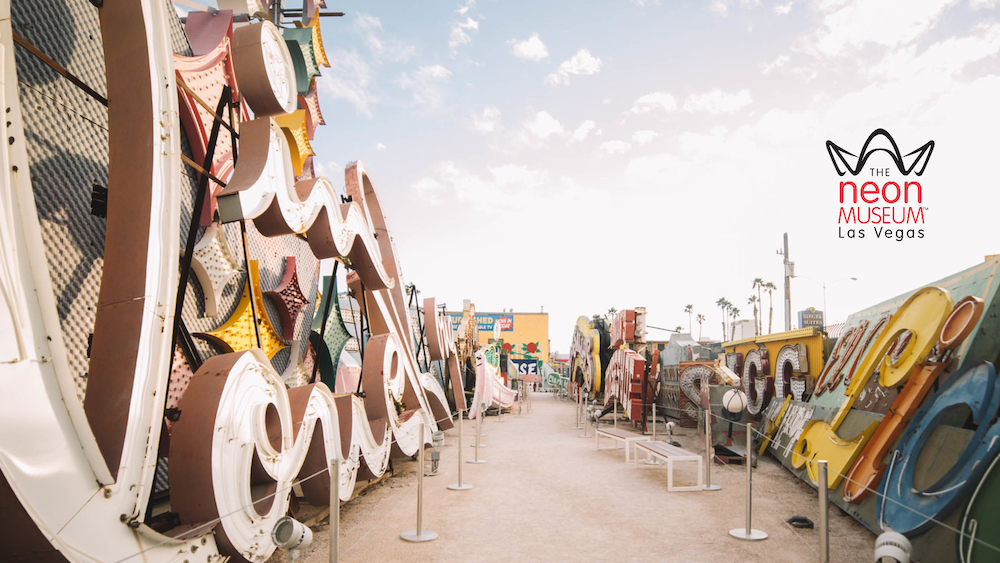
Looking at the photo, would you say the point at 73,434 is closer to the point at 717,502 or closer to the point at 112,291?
the point at 112,291

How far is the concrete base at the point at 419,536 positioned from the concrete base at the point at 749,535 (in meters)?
3.37

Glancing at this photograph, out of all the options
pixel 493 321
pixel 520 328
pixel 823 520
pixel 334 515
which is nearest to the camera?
pixel 334 515

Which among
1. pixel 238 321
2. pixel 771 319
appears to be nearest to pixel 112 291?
pixel 238 321

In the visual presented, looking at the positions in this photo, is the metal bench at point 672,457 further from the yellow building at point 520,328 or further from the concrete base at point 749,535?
the yellow building at point 520,328

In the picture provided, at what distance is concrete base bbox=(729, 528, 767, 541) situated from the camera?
21.8 feet

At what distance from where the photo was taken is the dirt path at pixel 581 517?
6.30 meters

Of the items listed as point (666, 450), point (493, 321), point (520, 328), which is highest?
point (493, 321)

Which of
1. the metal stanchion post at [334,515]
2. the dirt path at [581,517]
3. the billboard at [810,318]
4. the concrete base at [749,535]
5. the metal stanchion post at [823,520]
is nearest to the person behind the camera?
the metal stanchion post at [334,515]

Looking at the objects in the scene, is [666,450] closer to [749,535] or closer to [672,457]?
[672,457]

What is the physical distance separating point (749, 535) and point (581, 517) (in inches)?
80.8

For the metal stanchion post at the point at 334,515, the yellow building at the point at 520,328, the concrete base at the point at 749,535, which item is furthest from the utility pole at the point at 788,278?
the yellow building at the point at 520,328

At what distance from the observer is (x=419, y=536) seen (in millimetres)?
6773

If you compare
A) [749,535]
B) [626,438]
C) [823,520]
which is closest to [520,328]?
[626,438]

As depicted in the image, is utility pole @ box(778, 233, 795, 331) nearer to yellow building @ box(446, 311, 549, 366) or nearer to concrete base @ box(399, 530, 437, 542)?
concrete base @ box(399, 530, 437, 542)
